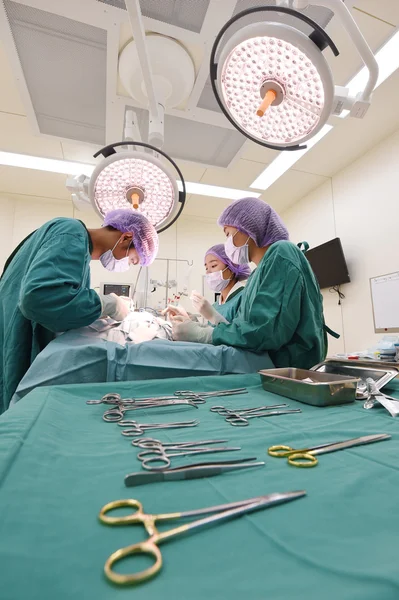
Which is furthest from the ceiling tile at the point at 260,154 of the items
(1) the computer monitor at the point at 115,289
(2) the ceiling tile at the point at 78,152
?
(1) the computer monitor at the point at 115,289

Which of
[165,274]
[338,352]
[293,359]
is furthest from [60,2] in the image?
[338,352]

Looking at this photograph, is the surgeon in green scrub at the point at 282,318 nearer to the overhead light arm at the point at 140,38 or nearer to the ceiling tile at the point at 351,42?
the overhead light arm at the point at 140,38

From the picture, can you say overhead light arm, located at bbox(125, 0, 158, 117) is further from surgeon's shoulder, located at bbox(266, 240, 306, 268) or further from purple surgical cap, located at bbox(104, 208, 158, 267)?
surgeon's shoulder, located at bbox(266, 240, 306, 268)

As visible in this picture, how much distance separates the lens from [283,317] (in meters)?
1.21

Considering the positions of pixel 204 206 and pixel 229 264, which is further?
pixel 204 206

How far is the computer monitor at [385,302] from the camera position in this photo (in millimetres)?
2721

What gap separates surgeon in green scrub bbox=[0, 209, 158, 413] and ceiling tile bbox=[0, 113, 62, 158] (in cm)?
159

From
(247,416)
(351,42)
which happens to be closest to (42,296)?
(247,416)

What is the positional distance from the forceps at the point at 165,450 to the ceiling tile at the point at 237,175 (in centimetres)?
286

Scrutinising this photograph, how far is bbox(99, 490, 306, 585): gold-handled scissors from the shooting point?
0.24 metres

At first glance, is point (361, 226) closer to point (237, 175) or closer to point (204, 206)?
point (237, 175)

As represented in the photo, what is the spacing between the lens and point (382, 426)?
63cm

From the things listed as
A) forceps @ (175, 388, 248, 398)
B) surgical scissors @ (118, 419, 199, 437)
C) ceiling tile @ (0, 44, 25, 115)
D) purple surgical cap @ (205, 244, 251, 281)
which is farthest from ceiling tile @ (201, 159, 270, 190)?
surgical scissors @ (118, 419, 199, 437)

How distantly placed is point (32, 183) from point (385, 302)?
3.78 meters
